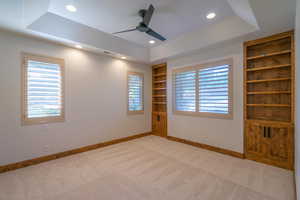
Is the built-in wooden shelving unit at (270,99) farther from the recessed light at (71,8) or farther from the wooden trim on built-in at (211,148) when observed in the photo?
the recessed light at (71,8)

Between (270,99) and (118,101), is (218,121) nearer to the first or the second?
(270,99)

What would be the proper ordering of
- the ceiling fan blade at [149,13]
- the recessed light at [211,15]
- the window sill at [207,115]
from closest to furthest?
the ceiling fan blade at [149,13] < the recessed light at [211,15] < the window sill at [207,115]

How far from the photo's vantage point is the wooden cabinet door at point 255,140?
9.48ft

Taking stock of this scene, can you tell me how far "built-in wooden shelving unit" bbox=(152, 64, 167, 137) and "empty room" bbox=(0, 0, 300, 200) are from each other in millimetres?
842

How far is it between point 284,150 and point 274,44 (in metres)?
2.19

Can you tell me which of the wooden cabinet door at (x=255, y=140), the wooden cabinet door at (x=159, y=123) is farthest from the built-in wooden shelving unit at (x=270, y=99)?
the wooden cabinet door at (x=159, y=123)

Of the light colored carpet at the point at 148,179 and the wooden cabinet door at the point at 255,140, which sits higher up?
the wooden cabinet door at the point at 255,140

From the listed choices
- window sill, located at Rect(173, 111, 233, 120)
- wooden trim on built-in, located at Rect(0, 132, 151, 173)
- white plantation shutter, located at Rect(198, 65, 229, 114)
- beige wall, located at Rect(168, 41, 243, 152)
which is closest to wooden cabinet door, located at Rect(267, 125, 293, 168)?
beige wall, located at Rect(168, 41, 243, 152)

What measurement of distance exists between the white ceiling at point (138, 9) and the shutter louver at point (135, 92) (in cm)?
172

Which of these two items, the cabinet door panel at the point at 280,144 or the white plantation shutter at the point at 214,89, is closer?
the cabinet door panel at the point at 280,144

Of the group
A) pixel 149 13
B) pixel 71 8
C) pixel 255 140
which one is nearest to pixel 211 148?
pixel 255 140

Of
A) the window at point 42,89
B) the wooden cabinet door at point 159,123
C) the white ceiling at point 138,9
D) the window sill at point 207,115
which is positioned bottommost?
the wooden cabinet door at point 159,123

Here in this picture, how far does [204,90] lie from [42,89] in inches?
156

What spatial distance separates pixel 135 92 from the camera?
479 cm
